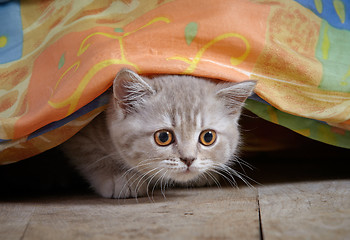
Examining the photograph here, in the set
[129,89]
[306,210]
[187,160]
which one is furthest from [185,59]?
[306,210]

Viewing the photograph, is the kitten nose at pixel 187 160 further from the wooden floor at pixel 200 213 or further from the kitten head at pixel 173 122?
the wooden floor at pixel 200 213

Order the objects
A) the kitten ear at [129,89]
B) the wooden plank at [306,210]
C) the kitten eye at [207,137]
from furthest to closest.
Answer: the kitten eye at [207,137] < the kitten ear at [129,89] < the wooden plank at [306,210]

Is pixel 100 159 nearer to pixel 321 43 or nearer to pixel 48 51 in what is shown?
pixel 48 51

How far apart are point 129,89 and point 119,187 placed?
1.35 ft

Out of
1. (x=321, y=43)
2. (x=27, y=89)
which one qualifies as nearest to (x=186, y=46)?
(x=321, y=43)

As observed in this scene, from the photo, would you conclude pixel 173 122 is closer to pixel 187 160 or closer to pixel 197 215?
pixel 187 160

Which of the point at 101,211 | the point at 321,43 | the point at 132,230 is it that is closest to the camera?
the point at 132,230

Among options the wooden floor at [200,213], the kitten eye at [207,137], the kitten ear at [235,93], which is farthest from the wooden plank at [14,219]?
the kitten ear at [235,93]

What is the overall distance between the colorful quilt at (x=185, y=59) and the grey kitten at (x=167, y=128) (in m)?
0.07

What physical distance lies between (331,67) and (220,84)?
1.39ft

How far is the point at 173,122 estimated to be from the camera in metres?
1.40

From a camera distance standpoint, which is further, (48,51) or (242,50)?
(48,51)

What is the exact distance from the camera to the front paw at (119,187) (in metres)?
1.53

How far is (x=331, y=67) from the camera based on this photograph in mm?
1477
